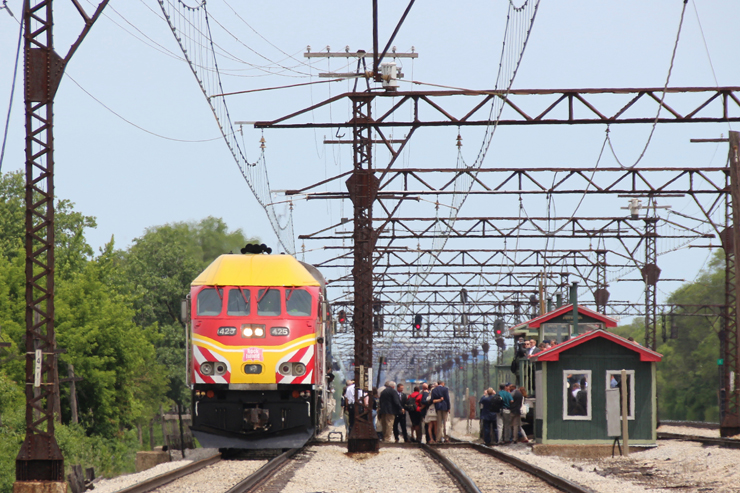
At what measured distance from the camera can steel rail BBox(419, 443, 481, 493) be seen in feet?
45.7

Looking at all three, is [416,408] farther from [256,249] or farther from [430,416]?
[256,249]

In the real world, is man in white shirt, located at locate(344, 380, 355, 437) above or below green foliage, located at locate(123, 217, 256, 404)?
→ below

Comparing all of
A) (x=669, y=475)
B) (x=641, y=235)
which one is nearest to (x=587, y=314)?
(x=641, y=235)

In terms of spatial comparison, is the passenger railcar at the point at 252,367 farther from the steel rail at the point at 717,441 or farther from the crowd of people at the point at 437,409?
the steel rail at the point at 717,441

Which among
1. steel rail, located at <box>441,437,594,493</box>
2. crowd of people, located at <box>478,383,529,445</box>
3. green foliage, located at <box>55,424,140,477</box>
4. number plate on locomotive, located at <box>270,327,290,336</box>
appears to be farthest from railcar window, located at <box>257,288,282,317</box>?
green foliage, located at <box>55,424,140,477</box>

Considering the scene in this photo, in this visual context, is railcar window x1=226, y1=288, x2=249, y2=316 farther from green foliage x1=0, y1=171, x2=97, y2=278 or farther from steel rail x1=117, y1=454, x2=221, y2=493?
green foliage x1=0, y1=171, x2=97, y2=278

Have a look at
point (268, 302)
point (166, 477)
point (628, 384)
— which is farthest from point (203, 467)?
point (628, 384)

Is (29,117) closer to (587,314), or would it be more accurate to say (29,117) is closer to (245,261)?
(245,261)

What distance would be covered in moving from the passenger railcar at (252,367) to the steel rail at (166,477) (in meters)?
1.04

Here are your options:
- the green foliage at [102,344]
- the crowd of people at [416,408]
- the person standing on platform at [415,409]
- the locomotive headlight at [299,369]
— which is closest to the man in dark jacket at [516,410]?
the crowd of people at [416,408]

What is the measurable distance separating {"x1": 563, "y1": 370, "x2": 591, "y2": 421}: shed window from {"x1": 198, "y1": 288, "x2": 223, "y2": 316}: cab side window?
9813mm

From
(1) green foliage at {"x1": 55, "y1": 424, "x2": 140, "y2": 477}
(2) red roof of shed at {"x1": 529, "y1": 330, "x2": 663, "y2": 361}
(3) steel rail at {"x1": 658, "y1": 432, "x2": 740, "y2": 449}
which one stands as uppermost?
(2) red roof of shed at {"x1": 529, "y1": 330, "x2": 663, "y2": 361}

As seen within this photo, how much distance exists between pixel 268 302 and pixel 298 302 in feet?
2.01

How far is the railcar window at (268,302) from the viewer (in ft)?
65.8
